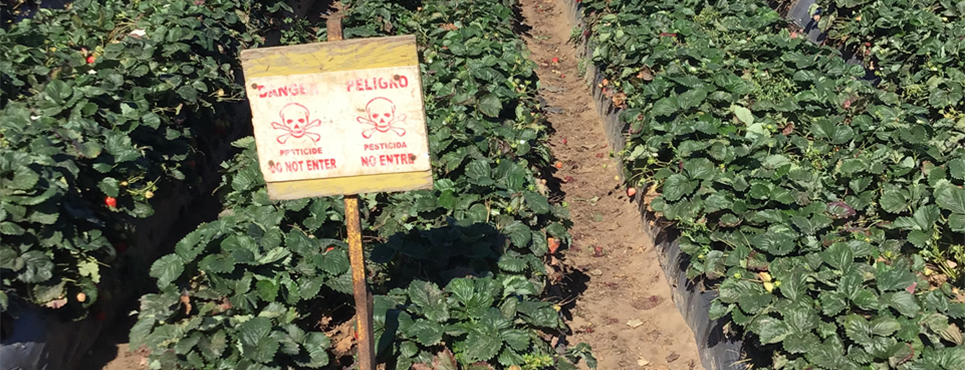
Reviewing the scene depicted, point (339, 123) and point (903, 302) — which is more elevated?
point (339, 123)

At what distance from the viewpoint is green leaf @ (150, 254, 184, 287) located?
11.9 feet

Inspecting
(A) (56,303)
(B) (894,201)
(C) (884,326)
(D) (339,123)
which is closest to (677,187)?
(B) (894,201)

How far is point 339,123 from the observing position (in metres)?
2.82

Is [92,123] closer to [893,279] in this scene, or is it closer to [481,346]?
[481,346]

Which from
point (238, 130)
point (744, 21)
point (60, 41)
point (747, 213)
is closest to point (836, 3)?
point (744, 21)

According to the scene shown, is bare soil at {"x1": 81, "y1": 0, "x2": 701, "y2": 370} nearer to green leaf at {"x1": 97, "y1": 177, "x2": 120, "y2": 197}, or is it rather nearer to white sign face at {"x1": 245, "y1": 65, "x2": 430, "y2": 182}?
green leaf at {"x1": 97, "y1": 177, "x2": 120, "y2": 197}

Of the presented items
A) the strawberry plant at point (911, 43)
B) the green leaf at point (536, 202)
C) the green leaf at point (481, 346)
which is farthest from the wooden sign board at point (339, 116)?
the strawberry plant at point (911, 43)

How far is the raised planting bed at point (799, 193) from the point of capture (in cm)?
364

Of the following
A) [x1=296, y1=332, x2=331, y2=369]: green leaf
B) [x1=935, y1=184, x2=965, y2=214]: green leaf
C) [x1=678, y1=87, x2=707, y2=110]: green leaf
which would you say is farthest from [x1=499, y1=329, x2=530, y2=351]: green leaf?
[x1=678, y1=87, x2=707, y2=110]: green leaf

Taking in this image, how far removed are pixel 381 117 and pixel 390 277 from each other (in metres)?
1.66

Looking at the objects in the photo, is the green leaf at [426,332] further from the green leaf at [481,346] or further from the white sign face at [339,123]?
the white sign face at [339,123]

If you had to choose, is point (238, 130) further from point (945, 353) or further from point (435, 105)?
point (945, 353)

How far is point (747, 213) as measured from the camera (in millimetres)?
4582

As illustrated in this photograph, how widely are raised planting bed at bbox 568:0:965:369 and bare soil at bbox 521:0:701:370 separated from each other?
30cm
